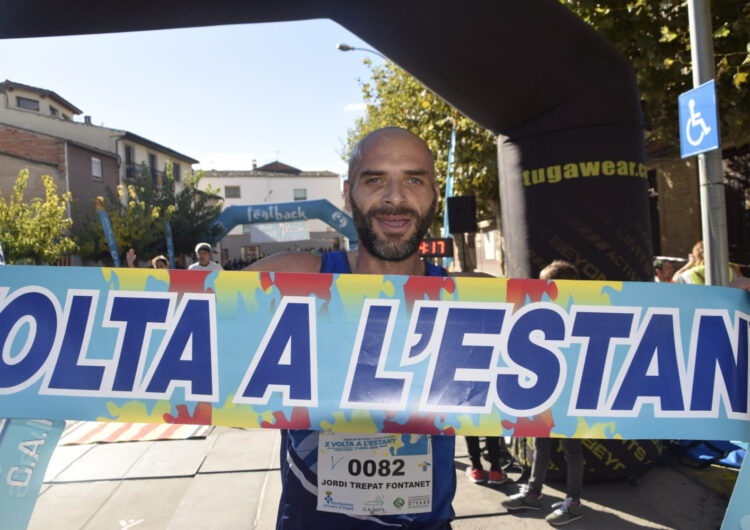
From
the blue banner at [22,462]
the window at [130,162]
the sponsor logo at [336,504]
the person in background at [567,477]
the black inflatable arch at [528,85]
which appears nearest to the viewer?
the blue banner at [22,462]

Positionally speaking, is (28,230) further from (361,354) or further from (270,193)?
(270,193)

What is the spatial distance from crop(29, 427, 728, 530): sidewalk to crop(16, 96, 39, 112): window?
32713mm

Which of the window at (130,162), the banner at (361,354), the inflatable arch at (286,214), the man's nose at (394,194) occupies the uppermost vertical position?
the window at (130,162)

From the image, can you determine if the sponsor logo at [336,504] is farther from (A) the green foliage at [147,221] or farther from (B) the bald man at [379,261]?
(A) the green foliage at [147,221]

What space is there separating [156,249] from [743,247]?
23.2 m

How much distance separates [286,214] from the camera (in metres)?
18.3

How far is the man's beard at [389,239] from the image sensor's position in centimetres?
194

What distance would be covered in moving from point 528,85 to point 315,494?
10.7 ft

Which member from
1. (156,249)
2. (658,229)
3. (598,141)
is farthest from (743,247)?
(156,249)

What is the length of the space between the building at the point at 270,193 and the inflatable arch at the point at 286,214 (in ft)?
94.0

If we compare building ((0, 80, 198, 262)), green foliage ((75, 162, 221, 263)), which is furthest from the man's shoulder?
green foliage ((75, 162, 221, 263))

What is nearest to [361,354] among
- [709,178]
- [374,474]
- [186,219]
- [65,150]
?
[374,474]

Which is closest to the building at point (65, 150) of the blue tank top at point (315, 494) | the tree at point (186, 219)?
the tree at point (186, 219)

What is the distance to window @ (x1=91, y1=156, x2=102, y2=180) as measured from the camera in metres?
26.5
